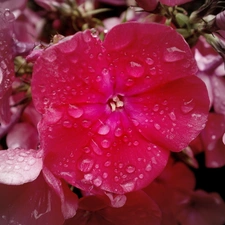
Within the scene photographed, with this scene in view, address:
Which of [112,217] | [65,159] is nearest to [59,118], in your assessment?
[65,159]

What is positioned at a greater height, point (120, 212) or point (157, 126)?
point (157, 126)

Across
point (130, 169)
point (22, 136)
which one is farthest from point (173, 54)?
point (22, 136)

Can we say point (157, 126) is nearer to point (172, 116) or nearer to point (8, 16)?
point (172, 116)

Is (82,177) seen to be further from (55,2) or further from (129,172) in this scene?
(55,2)

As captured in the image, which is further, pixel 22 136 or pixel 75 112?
pixel 22 136

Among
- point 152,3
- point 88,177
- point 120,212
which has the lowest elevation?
point 120,212

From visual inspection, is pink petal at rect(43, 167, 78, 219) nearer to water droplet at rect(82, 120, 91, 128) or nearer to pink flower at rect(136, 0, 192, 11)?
water droplet at rect(82, 120, 91, 128)

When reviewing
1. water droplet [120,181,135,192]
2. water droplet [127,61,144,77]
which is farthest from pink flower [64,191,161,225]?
water droplet [127,61,144,77]

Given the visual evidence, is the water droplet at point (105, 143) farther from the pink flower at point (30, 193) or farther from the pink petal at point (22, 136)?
the pink petal at point (22, 136)
